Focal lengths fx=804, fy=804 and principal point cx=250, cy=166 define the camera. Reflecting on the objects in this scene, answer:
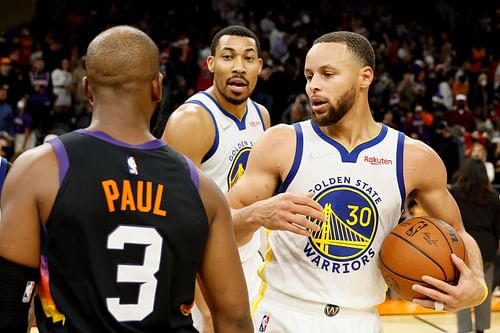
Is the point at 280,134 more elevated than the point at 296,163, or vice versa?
the point at 280,134

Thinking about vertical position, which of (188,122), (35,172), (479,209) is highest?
(35,172)

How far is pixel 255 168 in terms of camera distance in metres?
3.54

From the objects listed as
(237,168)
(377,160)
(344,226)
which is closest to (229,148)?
(237,168)

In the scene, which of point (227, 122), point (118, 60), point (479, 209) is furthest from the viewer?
point (479, 209)

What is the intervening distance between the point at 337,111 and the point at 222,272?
132cm

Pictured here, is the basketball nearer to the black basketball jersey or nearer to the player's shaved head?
the black basketball jersey

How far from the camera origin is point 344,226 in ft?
11.3

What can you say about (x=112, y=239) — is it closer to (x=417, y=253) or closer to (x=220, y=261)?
(x=220, y=261)

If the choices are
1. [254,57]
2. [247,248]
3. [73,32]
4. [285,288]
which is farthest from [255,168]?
[73,32]

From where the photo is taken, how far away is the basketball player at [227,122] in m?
4.98

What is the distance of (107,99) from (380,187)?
5.09 ft

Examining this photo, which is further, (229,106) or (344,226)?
(229,106)

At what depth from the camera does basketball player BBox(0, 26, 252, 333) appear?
2221mm

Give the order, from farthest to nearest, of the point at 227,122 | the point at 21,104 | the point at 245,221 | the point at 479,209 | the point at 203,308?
the point at 21,104, the point at 479,209, the point at 227,122, the point at 203,308, the point at 245,221
